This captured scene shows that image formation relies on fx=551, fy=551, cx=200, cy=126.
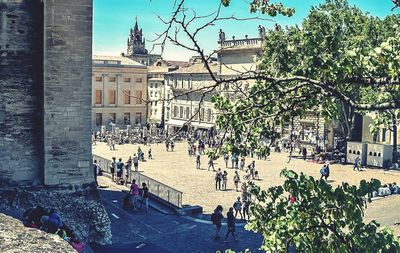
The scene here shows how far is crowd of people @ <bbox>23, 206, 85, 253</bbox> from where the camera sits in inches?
509

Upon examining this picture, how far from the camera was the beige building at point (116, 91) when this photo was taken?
6762cm

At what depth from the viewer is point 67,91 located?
17422 millimetres

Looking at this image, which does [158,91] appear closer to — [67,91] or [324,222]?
[67,91]

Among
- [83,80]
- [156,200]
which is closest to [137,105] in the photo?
[156,200]

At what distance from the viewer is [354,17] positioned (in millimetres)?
30938

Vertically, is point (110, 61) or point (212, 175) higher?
point (110, 61)

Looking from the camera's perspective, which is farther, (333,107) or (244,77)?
(333,107)

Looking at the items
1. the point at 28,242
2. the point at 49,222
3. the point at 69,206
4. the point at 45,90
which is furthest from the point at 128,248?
the point at 28,242

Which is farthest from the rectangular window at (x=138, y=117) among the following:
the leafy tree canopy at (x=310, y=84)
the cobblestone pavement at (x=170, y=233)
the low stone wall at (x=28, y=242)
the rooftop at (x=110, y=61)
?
the low stone wall at (x=28, y=242)

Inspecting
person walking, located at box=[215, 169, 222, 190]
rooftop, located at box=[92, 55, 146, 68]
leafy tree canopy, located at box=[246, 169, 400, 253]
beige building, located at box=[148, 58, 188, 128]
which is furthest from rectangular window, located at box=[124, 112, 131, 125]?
leafy tree canopy, located at box=[246, 169, 400, 253]

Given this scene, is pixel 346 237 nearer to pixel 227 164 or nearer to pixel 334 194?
pixel 334 194

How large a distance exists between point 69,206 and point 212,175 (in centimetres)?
1510

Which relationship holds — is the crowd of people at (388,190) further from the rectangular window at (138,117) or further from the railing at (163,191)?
the rectangular window at (138,117)

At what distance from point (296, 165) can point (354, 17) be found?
33.9 feet
